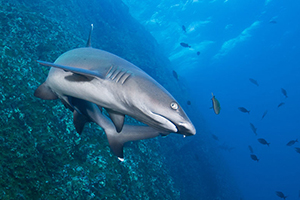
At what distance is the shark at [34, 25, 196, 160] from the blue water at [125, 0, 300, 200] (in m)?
18.5

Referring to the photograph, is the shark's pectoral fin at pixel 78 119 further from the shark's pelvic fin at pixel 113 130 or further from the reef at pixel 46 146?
the reef at pixel 46 146

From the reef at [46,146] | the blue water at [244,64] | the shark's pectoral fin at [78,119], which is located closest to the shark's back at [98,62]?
the shark's pectoral fin at [78,119]

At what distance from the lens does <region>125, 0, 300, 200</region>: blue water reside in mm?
28234

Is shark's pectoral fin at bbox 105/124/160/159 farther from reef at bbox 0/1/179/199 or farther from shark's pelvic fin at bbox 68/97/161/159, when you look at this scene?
reef at bbox 0/1/179/199

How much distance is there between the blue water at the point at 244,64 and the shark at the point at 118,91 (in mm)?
18548

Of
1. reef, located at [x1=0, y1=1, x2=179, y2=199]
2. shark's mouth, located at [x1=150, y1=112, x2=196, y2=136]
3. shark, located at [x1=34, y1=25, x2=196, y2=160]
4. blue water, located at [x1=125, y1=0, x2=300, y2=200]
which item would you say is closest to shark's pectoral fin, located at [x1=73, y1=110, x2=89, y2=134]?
shark, located at [x1=34, y1=25, x2=196, y2=160]

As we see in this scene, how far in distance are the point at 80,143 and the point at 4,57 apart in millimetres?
3165

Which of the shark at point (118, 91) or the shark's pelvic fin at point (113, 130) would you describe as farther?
the shark's pelvic fin at point (113, 130)

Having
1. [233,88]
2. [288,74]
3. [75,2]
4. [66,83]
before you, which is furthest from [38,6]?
[233,88]

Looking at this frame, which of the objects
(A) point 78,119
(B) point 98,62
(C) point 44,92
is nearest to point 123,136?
(A) point 78,119

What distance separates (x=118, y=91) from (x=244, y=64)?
57.5 m

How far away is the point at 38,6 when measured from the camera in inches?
358

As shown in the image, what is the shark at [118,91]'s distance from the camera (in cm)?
151

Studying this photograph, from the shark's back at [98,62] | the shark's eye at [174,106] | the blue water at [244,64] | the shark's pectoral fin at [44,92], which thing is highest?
the shark's back at [98,62]
